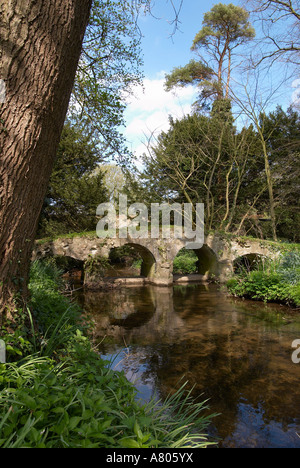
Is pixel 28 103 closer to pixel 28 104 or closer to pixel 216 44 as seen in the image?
pixel 28 104

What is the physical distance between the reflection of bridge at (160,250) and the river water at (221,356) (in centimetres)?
319

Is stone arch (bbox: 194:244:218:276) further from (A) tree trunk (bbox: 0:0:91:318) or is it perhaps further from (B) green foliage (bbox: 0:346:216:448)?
(B) green foliage (bbox: 0:346:216:448)

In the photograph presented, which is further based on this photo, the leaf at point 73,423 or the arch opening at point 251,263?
the arch opening at point 251,263

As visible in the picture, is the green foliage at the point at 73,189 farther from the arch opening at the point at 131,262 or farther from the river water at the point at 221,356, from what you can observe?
the river water at the point at 221,356

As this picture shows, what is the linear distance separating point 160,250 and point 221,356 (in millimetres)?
8583

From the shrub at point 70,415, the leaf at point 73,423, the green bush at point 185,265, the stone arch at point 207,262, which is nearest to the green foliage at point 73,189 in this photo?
the stone arch at point 207,262

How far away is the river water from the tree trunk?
6.12 feet

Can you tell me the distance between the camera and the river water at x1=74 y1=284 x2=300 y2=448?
3201 millimetres

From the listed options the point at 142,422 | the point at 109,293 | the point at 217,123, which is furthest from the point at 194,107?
the point at 142,422

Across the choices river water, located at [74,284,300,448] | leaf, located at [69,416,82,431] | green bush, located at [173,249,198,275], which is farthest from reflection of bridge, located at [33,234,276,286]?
leaf, located at [69,416,82,431]

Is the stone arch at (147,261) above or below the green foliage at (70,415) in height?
above

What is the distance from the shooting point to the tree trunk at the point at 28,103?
2.16 metres

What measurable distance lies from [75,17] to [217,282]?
1269 cm

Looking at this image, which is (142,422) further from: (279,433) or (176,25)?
(176,25)
